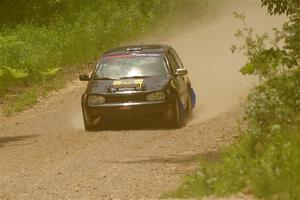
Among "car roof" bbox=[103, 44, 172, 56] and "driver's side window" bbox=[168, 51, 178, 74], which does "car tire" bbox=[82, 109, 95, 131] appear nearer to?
"car roof" bbox=[103, 44, 172, 56]

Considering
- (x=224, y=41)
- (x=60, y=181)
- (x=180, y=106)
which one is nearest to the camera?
(x=60, y=181)

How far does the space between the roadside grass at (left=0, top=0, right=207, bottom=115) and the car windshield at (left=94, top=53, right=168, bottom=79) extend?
7.34ft

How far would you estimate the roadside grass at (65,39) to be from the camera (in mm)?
22750

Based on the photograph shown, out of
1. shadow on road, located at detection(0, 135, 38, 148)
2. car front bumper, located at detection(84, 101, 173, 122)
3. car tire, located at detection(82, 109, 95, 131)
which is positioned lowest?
shadow on road, located at detection(0, 135, 38, 148)

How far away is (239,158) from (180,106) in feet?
20.3

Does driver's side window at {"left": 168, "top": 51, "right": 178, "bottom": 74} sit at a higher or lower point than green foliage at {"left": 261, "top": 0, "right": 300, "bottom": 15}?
lower

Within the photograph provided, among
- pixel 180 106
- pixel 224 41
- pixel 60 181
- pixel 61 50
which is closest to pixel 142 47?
pixel 180 106

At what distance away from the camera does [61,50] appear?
90.0ft

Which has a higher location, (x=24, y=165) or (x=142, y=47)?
(x=142, y=47)

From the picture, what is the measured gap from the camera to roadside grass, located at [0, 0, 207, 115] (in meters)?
22.8

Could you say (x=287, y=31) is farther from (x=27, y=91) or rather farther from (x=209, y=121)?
(x=27, y=91)

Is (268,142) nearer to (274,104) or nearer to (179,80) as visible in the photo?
(274,104)

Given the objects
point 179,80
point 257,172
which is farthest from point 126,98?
point 257,172

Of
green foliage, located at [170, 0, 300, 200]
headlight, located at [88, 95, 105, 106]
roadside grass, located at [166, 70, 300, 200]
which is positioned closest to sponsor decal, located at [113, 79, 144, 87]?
headlight, located at [88, 95, 105, 106]
